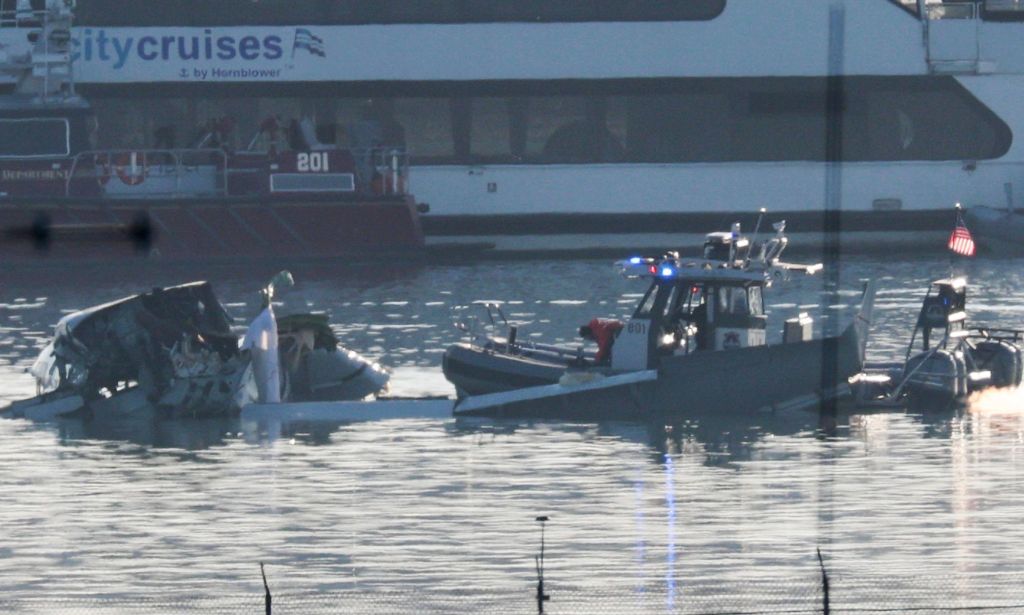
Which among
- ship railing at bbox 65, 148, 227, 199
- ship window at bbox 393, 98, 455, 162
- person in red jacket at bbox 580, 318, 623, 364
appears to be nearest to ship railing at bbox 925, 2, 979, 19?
ship window at bbox 393, 98, 455, 162

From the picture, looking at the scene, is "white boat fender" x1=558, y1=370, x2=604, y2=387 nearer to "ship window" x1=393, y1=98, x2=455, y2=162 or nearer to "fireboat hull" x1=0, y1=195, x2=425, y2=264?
"fireboat hull" x1=0, y1=195, x2=425, y2=264

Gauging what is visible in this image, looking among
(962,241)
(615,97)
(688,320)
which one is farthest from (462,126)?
(688,320)

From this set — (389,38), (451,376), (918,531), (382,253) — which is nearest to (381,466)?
(451,376)

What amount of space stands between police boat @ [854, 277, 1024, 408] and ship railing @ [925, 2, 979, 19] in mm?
16985

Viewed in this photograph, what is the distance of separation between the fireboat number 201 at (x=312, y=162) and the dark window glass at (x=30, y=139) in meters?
3.88

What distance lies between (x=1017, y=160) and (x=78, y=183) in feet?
52.4

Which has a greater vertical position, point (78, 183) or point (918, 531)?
point (78, 183)

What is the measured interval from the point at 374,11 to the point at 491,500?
22.9 meters

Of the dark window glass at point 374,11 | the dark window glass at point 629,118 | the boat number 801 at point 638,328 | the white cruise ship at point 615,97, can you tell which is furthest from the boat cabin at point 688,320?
the dark window glass at point 374,11

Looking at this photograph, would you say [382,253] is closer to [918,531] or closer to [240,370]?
[240,370]

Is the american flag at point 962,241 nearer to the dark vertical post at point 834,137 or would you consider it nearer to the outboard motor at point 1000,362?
the outboard motor at point 1000,362

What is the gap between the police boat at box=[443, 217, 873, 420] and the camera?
22266 mm

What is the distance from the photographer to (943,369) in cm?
2320

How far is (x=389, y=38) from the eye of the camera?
40.2m
